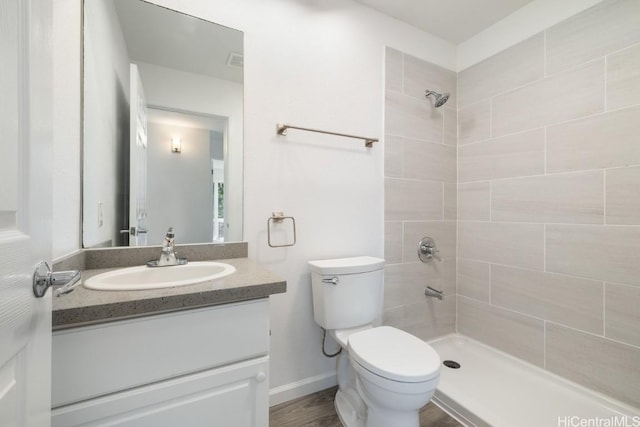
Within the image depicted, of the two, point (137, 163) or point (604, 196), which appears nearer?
point (137, 163)

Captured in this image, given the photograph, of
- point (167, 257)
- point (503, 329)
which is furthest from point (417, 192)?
point (167, 257)

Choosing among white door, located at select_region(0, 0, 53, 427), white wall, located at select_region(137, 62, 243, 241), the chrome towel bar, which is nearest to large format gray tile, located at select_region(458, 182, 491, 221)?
the chrome towel bar

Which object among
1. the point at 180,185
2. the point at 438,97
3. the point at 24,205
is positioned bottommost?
the point at 24,205

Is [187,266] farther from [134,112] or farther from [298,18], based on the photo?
[298,18]

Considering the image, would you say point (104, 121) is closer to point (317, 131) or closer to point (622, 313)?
point (317, 131)

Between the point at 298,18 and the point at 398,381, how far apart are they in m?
1.90

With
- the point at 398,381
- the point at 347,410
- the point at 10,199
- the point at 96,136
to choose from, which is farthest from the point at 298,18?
the point at 347,410

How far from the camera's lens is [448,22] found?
6.22 ft

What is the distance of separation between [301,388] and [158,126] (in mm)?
1634

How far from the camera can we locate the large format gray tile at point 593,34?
1361 mm

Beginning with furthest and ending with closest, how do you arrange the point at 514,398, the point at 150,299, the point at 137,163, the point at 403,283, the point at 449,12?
the point at 403,283 → the point at 449,12 → the point at 514,398 → the point at 137,163 → the point at 150,299

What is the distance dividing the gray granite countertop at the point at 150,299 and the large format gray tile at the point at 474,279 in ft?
5.60

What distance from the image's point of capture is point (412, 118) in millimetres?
1936

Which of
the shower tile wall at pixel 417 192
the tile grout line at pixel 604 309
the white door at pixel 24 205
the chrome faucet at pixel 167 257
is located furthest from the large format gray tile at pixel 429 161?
the white door at pixel 24 205
